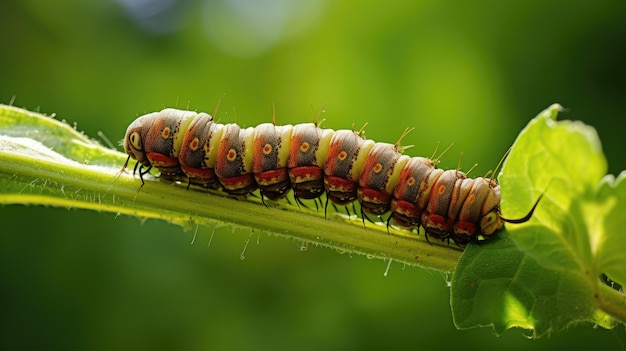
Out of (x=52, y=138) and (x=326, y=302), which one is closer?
(x=52, y=138)

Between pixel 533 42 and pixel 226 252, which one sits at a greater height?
pixel 533 42

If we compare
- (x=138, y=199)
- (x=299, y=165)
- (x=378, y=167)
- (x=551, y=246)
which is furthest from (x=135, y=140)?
(x=551, y=246)

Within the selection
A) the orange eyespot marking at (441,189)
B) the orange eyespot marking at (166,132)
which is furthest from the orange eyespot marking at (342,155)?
the orange eyespot marking at (166,132)

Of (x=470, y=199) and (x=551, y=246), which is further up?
(x=551, y=246)

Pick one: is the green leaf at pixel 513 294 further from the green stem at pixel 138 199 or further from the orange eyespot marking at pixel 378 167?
the orange eyespot marking at pixel 378 167

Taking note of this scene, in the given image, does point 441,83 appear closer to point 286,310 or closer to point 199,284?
point 286,310

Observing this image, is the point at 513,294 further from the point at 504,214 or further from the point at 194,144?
the point at 194,144

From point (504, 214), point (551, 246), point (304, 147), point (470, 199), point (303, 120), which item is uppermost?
point (504, 214)

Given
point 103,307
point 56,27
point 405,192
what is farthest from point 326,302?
point 56,27
